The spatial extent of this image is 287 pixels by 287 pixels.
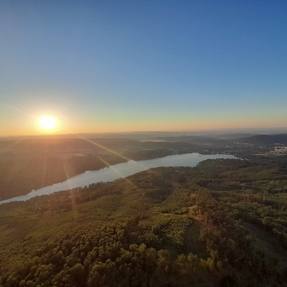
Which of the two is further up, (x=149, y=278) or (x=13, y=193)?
(x=149, y=278)

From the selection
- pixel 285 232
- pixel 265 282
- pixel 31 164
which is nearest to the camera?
pixel 265 282

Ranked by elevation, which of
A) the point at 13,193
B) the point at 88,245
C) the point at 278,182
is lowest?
the point at 13,193

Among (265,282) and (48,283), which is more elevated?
(48,283)

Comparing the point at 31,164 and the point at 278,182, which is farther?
the point at 31,164

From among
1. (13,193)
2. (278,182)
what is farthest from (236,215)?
(13,193)

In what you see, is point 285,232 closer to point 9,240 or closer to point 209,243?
point 209,243

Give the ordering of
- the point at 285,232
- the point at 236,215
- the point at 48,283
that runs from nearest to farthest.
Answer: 1. the point at 48,283
2. the point at 285,232
3. the point at 236,215

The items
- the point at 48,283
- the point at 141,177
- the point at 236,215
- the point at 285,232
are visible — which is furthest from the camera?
the point at 141,177

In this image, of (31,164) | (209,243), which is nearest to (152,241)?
(209,243)

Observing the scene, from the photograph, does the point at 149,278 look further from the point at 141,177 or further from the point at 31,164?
the point at 31,164

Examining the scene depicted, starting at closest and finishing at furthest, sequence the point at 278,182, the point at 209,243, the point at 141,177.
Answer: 1. the point at 209,243
2. the point at 278,182
3. the point at 141,177
